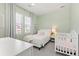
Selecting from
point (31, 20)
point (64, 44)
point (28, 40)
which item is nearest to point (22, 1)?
point (31, 20)

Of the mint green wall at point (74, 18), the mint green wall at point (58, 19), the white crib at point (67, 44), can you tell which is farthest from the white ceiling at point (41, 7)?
the white crib at point (67, 44)

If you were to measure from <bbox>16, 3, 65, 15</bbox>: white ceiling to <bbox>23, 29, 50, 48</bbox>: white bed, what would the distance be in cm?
31

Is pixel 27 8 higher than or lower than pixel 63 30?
higher

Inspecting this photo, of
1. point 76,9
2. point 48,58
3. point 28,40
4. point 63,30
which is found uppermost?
point 76,9

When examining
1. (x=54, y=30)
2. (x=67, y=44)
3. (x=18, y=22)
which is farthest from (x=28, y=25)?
(x=67, y=44)

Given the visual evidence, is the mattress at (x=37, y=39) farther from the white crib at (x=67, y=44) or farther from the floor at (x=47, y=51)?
the white crib at (x=67, y=44)

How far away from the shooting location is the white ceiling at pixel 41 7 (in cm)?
94

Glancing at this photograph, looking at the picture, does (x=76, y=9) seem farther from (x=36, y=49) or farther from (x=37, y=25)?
(x=36, y=49)

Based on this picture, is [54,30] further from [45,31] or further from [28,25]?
[28,25]

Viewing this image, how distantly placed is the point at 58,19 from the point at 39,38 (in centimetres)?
45

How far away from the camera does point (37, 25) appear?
1064 mm

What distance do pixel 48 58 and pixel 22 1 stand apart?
0.87 m

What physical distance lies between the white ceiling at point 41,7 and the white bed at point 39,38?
31 centimetres

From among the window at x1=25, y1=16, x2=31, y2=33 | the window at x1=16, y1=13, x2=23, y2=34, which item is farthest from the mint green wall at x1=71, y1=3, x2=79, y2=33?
the window at x1=16, y1=13, x2=23, y2=34
